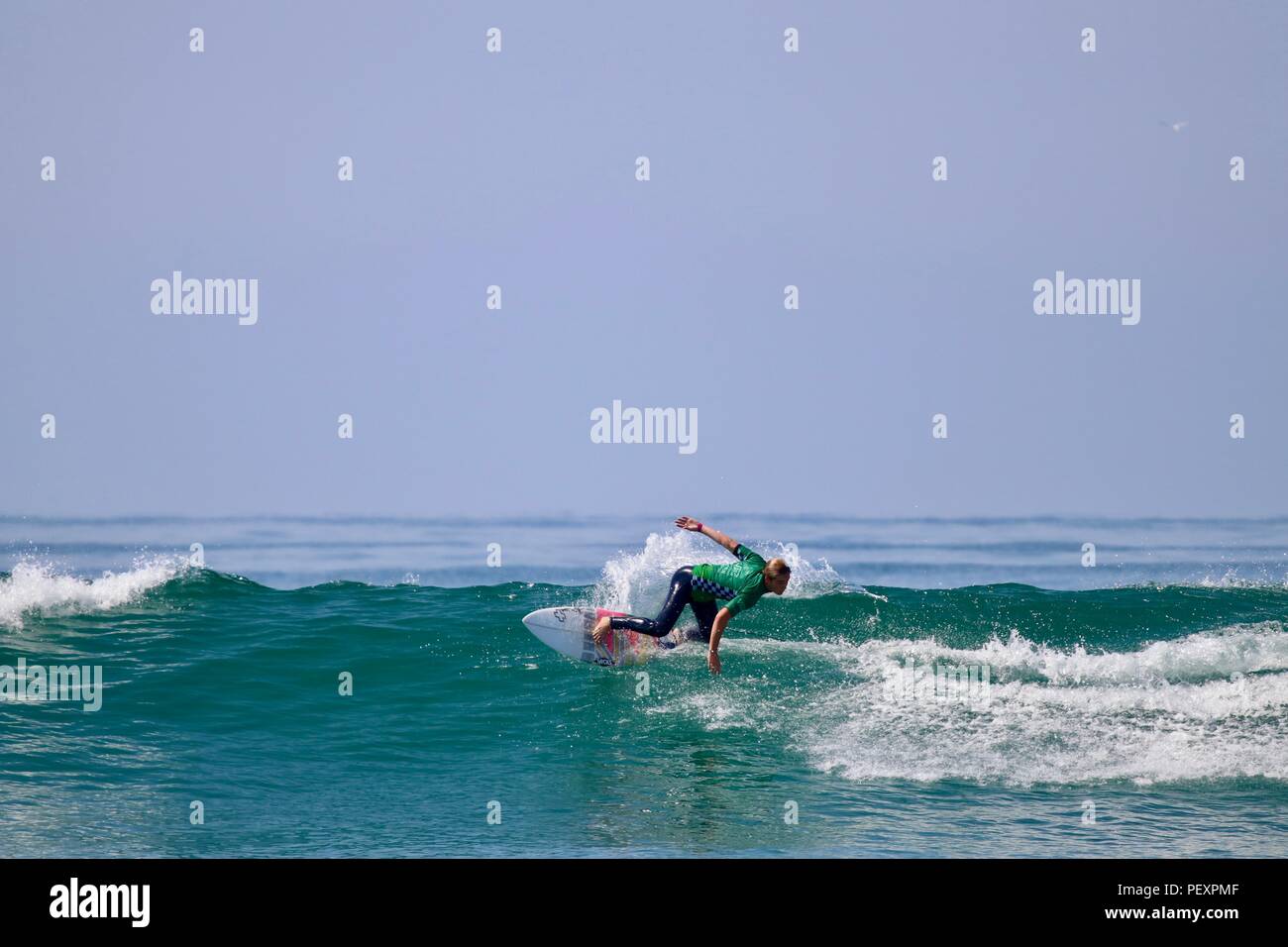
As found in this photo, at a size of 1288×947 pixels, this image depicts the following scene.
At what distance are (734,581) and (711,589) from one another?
43 cm

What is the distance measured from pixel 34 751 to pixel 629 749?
6457 millimetres

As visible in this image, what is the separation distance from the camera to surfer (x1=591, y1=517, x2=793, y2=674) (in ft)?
49.4

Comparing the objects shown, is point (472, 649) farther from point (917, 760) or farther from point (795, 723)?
point (917, 760)

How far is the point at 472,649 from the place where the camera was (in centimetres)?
1806

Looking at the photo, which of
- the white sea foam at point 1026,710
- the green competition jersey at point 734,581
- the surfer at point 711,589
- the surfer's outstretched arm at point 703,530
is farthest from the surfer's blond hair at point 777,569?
the white sea foam at point 1026,710

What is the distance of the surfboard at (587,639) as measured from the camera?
16.7 m

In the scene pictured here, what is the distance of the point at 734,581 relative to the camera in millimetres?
15734

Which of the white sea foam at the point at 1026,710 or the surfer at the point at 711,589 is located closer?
the white sea foam at the point at 1026,710

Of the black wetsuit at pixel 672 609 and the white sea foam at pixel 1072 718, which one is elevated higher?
the black wetsuit at pixel 672 609

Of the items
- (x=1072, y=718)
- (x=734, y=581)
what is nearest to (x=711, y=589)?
(x=734, y=581)

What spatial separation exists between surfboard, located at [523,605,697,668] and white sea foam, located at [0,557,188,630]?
8.15 meters

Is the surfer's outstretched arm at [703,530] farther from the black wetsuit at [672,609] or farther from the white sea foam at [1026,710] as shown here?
the white sea foam at [1026,710]

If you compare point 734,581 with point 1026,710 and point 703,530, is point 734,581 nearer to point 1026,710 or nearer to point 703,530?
point 703,530
